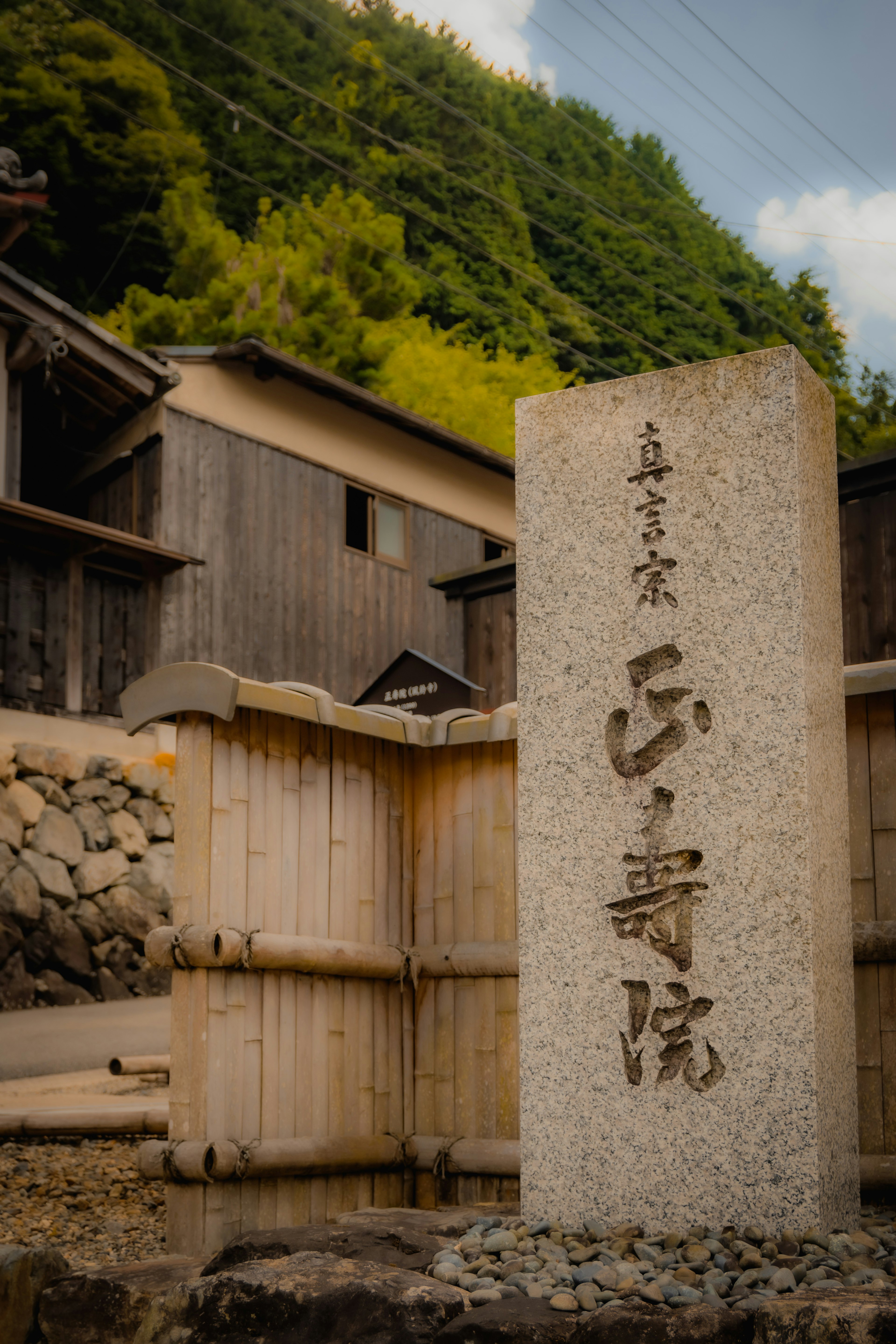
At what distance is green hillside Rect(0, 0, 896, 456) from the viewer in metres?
23.8

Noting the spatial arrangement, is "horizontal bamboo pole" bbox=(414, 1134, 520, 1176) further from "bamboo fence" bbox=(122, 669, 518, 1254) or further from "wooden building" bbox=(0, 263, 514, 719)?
"wooden building" bbox=(0, 263, 514, 719)

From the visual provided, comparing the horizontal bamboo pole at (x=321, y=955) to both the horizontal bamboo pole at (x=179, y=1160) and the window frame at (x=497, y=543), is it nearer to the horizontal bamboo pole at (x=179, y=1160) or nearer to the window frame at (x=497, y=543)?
the horizontal bamboo pole at (x=179, y=1160)

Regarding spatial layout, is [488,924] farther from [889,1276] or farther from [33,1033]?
[33,1033]

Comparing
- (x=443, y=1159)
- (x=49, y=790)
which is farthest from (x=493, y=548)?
(x=443, y=1159)

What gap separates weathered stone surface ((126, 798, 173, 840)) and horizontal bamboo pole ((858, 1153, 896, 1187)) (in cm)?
938

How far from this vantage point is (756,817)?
4648 mm

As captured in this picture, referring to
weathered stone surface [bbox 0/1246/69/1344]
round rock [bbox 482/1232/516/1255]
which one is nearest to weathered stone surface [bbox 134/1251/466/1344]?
round rock [bbox 482/1232/516/1255]

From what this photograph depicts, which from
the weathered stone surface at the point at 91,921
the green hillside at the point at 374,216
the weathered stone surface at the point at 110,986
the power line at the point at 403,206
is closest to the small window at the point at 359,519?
the weathered stone surface at the point at 91,921

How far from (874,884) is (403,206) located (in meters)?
24.9

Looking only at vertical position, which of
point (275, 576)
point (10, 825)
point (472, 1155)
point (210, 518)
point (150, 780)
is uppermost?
point (210, 518)

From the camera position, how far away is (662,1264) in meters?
4.18

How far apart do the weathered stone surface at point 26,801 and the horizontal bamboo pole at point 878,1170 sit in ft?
30.5

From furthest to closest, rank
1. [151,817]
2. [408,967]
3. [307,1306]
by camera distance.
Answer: [151,817] < [408,967] < [307,1306]

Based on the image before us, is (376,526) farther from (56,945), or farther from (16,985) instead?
(16,985)
